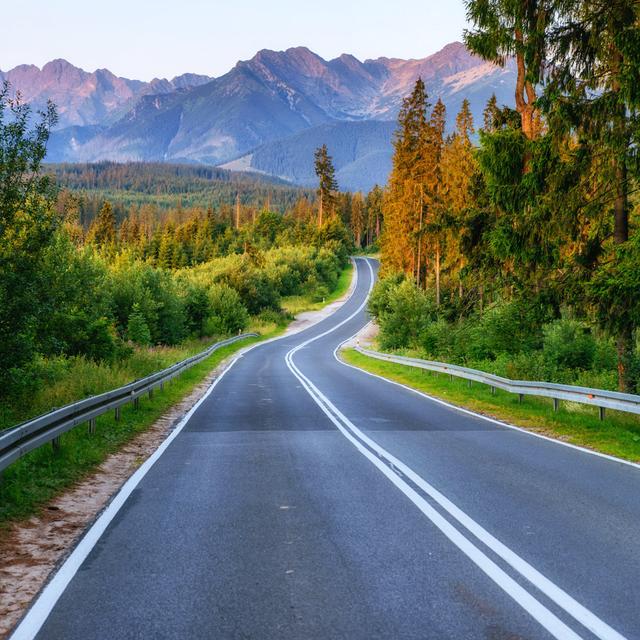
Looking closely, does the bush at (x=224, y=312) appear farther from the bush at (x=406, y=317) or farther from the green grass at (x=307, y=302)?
the green grass at (x=307, y=302)

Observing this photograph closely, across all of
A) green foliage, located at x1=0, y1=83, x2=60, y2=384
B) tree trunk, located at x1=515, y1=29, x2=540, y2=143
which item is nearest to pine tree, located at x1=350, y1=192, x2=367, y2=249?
tree trunk, located at x1=515, y1=29, x2=540, y2=143

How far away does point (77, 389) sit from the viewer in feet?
46.2

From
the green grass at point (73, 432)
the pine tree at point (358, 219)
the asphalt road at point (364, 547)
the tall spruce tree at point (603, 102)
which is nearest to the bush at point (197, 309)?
the green grass at point (73, 432)

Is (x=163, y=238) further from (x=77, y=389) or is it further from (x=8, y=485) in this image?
(x=8, y=485)

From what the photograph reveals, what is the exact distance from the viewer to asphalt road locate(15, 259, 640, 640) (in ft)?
12.8

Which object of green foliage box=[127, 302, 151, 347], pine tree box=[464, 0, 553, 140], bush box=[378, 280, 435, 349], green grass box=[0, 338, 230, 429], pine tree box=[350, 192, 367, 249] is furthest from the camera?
pine tree box=[350, 192, 367, 249]

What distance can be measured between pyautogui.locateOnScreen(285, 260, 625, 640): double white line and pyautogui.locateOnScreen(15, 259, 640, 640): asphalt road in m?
0.02

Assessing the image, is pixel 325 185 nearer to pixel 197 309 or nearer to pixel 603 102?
pixel 197 309

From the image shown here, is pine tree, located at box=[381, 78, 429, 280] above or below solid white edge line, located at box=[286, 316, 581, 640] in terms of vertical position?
above

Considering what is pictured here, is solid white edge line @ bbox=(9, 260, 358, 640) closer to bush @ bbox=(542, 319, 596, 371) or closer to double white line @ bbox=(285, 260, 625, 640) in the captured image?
double white line @ bbox=(285, 260, 625, 640)

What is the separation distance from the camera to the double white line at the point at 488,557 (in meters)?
3.81

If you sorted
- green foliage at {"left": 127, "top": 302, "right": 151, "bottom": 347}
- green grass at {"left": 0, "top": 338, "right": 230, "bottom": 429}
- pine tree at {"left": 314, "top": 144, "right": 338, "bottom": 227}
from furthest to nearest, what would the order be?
pine tree at {"left": 314, "top": 144, "right": 338, "bottom": 227}, green foliage at {"left": 127, "top": 302, "right": 151, "bottom": 347}, green grass at {"left": 0, "top": 338, "right": 230, "bottom": 429}

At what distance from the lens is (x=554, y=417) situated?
1358 centimetres

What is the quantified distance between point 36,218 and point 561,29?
11769 millimetres
